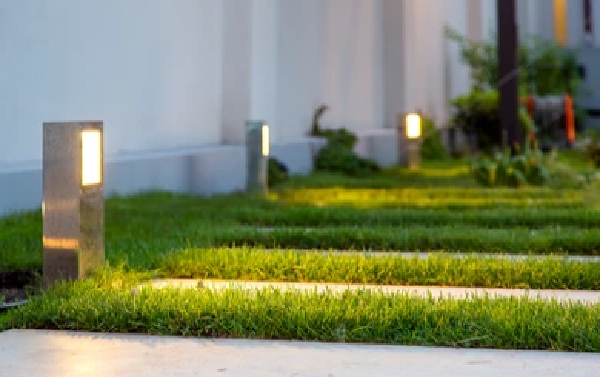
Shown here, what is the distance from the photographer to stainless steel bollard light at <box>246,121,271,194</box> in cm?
1066

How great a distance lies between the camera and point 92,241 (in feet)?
17.1

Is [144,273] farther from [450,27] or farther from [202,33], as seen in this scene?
[450,27]

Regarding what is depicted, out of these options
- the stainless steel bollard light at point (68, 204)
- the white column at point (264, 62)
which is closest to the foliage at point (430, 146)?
the white column at point (264, 62)

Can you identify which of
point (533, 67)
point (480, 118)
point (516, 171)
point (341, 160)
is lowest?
point (516, 171)

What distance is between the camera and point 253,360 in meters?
3.79

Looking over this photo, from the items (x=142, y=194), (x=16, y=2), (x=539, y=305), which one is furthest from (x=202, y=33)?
(x=539, y=305)

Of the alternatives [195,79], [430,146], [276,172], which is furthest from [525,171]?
[430,146]

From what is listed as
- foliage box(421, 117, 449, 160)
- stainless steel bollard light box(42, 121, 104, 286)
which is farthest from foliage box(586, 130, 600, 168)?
stainless steel bollard light box(42, 121, 104, 286)

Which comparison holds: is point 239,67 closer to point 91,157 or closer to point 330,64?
point 330,64

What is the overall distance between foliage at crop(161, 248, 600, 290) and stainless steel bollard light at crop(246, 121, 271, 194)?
4609mm

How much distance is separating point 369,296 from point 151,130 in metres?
6.39

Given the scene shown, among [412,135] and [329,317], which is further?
[412,135]

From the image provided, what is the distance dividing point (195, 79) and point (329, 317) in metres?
7.89

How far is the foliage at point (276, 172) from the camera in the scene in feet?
40.2
